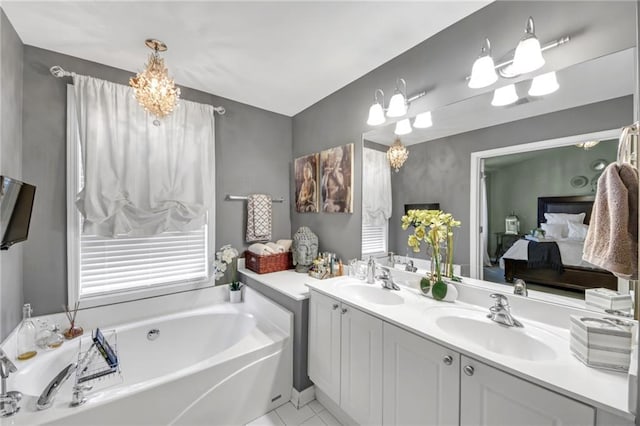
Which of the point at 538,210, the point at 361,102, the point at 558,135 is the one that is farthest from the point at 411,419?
the point at 361,102

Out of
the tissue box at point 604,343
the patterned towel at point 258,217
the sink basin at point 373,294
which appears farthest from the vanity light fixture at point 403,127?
the patterned towel at point 258,217

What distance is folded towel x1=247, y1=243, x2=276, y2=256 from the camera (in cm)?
262

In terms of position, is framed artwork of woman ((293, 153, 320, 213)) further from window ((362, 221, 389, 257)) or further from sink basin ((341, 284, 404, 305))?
sink basin ((341, 284, 404, 305))

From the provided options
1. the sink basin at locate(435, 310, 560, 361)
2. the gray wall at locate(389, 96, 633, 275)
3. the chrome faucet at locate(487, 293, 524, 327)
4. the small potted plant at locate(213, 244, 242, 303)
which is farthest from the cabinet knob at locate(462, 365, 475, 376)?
the small potted plant at locate(213, 244, 242, 303)

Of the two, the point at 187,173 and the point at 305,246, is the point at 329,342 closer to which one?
the point at 305,246

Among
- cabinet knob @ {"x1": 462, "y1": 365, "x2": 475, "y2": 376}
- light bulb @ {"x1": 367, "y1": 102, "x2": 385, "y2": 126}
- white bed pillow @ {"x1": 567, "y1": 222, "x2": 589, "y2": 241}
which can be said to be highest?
light bulb @ {"x1": 367, "y1": 102, "x2": 385, "y2": 126}

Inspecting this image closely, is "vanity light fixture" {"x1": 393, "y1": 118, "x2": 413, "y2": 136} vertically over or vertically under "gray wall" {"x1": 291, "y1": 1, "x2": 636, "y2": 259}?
under

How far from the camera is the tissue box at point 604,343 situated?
2.72 ft

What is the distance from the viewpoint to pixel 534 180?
1.29 meters

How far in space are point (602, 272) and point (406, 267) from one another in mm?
989

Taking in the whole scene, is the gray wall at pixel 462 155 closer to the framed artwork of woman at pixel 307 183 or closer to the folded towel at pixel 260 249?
the framed artwork of woman at pixel 307 183

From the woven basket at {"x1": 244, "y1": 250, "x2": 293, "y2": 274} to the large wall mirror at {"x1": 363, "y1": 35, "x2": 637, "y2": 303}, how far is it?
131 centimetres

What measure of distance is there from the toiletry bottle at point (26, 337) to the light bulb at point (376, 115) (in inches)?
111

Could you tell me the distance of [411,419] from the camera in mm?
1195
